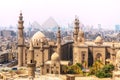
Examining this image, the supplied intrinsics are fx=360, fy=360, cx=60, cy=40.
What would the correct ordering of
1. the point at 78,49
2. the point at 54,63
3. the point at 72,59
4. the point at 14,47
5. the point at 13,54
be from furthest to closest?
the point at 14,47 → the point at 13,54 → the point at 72,59 → the point at 78,49 → the point at 54,63

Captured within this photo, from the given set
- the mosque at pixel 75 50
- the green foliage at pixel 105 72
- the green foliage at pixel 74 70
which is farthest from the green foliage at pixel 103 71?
the mosque at pixel 75 50

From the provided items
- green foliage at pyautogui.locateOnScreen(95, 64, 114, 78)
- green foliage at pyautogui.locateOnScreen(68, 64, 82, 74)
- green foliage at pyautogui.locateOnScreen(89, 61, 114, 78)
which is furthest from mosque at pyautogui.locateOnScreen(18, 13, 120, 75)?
green foliage at pyautogui.locateOnScreen(95, 64, 114, 78)

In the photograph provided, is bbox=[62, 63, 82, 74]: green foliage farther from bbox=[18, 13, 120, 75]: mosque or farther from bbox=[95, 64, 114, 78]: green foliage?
bbox=[18, 13, 120, 75]: mosque

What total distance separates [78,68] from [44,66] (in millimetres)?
2879

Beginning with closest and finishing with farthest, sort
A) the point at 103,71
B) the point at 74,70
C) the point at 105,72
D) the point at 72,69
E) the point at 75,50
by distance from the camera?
1. the point at 103,71
2. the point at 105,72
3. the point at 74,70
4. the point at 72,69
5. the point at 75,50

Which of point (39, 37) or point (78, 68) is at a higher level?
point (39, 37)

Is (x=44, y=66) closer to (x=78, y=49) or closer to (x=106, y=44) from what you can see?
(x=78, y=49)

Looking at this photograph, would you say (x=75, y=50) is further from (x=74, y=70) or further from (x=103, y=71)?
(x=103, y=71)

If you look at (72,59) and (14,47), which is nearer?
(72,59)

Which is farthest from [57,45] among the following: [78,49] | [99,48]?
[99,48]

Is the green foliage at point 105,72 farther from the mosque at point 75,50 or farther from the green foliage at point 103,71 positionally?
the mosque at point 75,50

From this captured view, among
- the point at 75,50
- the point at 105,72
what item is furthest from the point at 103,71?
the point at 75,50

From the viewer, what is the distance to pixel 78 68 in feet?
100.0

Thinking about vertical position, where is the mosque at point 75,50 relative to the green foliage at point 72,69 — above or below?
above
